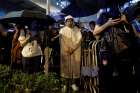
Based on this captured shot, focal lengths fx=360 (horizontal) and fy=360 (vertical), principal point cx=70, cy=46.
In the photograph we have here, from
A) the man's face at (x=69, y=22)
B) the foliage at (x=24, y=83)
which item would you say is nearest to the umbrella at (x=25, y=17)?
the man's face at (x=69, y=22)

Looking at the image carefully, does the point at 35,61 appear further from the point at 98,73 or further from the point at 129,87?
the point at 129,87

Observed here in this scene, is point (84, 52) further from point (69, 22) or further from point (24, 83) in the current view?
point (24, 83)

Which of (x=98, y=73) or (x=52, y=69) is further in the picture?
(x=52, y=69)

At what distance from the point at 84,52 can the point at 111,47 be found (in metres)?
1.91

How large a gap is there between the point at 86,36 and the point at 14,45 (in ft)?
7.25

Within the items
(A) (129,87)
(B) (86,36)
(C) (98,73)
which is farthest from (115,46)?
(B) (86,36)

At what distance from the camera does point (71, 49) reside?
10.1 metres

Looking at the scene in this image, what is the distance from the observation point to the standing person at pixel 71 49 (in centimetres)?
1008

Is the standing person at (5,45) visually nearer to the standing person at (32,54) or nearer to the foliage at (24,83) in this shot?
the standing person at (32,54)

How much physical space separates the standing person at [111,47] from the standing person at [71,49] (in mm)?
1075

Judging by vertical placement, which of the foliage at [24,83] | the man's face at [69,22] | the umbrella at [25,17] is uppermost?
the umbrella at [25,17]

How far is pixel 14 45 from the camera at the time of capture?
10984mm

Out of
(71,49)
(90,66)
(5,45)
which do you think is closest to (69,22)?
(71,49)

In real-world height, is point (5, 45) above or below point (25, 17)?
below
